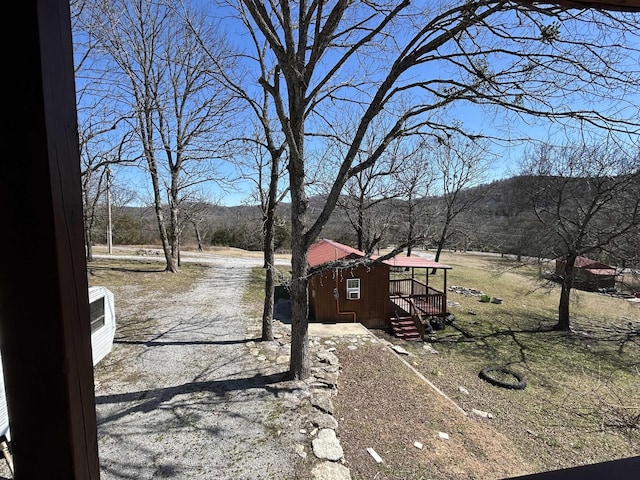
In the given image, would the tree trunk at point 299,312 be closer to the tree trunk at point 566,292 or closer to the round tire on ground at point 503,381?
the round tire on ground at point 503,381

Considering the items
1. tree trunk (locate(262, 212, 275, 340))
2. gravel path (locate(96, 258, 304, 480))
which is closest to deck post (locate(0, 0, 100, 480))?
gravel path (locate(96, 258, 304, 480))

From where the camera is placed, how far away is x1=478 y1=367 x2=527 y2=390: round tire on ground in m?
8.33

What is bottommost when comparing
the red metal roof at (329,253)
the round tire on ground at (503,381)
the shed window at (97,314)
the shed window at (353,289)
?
the round tire on ground at (503,381)

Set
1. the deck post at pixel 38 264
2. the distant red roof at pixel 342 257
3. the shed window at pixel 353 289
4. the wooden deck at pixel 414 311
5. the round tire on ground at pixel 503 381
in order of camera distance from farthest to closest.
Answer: the distant red roof at pixel 342 257 → the shed window at pixel 353 289 → the wooden deck at pixel 414 311 → the round tire on ground at pixel 503 381 → the deck post at pixel 38 264

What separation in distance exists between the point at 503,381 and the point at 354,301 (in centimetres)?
525

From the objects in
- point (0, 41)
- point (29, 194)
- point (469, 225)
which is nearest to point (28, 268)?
point (29, 194)

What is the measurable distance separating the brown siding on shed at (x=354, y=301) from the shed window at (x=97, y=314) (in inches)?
267

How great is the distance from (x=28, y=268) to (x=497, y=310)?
17687 mm

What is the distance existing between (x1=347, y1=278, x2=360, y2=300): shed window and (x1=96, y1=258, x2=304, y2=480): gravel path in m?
4.53

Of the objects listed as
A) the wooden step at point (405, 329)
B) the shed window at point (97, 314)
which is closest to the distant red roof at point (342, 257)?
the wooden step at point (405, 329)

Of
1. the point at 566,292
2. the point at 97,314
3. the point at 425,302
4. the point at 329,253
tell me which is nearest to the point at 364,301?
the point at 329,253

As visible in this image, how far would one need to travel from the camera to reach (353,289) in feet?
40.9

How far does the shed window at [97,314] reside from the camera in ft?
20.3

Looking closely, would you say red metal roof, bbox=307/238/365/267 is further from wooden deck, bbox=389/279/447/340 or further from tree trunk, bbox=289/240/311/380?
tree trunk, bbox=289/240/311/380
